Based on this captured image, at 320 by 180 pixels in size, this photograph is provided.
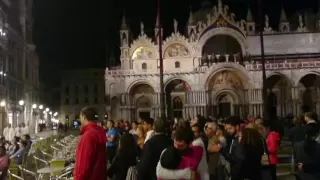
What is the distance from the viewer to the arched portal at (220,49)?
160 feet

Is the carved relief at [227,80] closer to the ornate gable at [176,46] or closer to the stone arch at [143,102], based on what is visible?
the ornate gable at [176,46]

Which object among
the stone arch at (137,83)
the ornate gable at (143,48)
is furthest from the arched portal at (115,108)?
the ornate gable at (143,48)

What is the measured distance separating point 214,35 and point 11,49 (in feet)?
75.9

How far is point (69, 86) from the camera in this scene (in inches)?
2931

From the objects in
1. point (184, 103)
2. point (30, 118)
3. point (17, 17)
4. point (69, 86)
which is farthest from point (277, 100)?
point (69, 86)

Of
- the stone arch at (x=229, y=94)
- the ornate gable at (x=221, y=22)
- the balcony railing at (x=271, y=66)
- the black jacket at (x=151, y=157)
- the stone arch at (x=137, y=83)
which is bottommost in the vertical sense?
the black jacket at (x=151, y=157)

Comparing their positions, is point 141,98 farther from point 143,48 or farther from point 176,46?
point 176,46

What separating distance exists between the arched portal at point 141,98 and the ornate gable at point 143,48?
11.5 feet

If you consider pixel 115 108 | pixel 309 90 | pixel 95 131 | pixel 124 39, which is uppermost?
pixel 124 39

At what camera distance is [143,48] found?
161 feet

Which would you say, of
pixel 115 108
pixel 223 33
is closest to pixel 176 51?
pixel 223 33

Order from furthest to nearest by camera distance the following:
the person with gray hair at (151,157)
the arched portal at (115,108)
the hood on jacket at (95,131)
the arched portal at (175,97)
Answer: the arched portal at (115,108)
the arched portal at (175,97)
the person with gray hair at (151,157)
the hood on jacket at (95,131)

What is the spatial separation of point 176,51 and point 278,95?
13335mm

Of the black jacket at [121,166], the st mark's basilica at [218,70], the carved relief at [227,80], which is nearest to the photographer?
the black jacket at [121,166]
